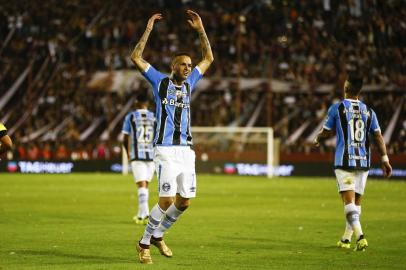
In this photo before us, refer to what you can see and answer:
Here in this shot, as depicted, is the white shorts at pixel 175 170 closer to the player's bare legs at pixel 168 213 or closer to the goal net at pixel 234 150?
the player's bare legs at pixel 168 213

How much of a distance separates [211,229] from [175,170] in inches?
202

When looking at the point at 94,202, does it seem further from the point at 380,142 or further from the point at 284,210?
the point at 380,142

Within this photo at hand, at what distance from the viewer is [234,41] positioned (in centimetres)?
4616

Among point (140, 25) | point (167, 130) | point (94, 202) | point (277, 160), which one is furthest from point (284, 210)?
point (140, 25)

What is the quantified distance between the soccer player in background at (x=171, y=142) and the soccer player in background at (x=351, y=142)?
2.47 metres

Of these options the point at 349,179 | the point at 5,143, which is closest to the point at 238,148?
the point at 349,179

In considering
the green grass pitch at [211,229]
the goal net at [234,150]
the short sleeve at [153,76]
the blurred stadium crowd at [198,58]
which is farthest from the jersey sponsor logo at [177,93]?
the goal net at [234,150]

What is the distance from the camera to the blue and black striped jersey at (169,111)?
1165 cm

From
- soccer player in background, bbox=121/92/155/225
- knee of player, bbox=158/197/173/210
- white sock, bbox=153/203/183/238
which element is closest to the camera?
knee of player, bbox=158/197/173/210

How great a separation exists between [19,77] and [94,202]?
2440cm

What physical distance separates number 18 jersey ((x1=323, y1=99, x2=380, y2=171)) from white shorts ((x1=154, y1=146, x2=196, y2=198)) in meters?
2.70

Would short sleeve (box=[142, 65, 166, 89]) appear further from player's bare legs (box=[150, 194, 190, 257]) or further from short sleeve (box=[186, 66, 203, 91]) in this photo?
player's bare legs (box=[150, 194, 190, 257])

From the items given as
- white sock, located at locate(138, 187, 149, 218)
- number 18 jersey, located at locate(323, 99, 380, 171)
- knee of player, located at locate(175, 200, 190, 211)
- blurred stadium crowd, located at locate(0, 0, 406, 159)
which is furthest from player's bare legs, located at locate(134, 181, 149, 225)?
blurred stadium crowd, located at locate(0, 0, 406, 159)

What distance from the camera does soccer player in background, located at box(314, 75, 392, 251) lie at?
1329 cm
